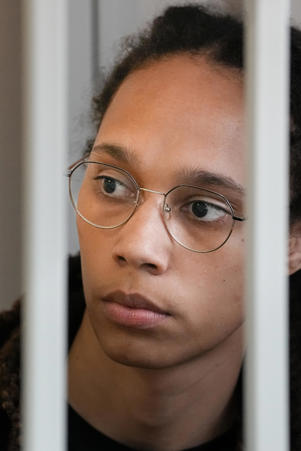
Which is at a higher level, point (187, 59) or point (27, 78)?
point (187, 59)

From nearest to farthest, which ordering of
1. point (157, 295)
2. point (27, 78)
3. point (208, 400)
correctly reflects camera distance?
point (27, 78), point (157, 295), point (208, 400)

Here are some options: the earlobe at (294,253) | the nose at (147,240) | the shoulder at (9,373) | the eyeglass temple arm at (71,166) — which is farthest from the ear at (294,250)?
the shoulder at (9,373)

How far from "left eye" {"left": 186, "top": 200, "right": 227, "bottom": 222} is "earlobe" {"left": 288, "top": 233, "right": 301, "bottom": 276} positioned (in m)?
0.14

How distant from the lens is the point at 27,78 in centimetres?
68

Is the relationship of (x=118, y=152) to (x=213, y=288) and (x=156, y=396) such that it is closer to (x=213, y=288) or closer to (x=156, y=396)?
(x=213, y=288)

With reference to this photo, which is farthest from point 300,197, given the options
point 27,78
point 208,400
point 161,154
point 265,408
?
point 27,78

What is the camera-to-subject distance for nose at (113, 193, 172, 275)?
1.06 meters

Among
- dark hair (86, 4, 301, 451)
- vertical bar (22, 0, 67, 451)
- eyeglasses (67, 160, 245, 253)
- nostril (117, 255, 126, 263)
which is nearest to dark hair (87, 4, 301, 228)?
dark hair (86, 4, 301, 451)

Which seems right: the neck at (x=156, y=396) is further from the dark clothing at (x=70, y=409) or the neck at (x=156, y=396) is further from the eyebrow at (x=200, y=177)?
the eyebrow at (x=200, y=177)

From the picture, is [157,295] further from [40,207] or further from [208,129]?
[40,207]

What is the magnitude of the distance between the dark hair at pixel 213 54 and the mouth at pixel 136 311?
242 mm

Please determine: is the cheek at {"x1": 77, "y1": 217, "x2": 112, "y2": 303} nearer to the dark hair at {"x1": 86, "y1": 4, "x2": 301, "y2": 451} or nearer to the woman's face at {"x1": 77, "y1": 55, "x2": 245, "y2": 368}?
the woman's face at {"x1": 77, "y1": 55, "x2": 245, "y2": 368}

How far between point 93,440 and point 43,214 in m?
0.59

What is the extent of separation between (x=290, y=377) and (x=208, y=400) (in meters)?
0.14
